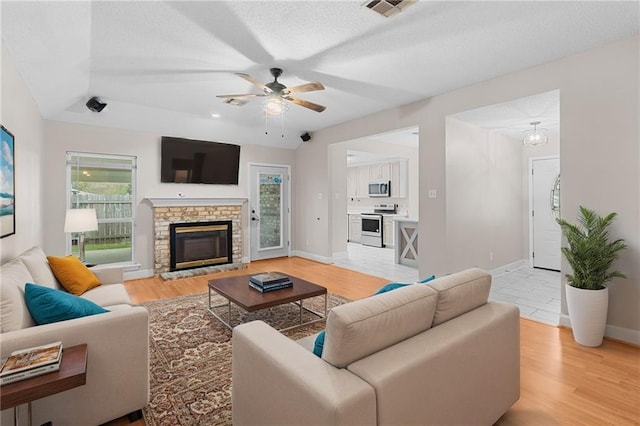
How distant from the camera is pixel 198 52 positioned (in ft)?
10.1

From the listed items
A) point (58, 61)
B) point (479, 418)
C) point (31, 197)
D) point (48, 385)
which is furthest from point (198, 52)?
point (479, 418)

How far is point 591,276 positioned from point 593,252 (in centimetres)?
22

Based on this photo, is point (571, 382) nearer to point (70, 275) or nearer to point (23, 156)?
point (70, 275)

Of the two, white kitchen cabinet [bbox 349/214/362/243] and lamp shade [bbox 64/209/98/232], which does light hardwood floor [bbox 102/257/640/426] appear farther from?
white kitchen cabinet [bbox 349/214/362/243]

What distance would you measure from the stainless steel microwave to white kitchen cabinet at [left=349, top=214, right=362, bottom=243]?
815 millimetres

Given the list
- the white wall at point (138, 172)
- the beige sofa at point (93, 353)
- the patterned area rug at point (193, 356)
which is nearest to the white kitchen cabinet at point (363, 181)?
the white wall at point (138, 172)

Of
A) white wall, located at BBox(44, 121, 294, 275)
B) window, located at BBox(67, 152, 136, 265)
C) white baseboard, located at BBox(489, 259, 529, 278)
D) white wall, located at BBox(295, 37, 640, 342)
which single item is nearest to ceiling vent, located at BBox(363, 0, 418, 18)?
white wall, located at BBox(295, 37, 640, 342)

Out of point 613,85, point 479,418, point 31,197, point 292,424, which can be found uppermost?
point 613,85

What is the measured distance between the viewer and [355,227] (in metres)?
9.65

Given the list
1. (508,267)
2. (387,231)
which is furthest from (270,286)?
(387,231)

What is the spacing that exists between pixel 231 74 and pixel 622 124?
12.9 feet

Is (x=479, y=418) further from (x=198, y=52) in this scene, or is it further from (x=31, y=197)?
(x=31, y=197)

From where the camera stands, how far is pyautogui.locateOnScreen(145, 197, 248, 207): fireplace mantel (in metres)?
5.59

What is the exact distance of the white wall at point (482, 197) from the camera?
4.59 metres
